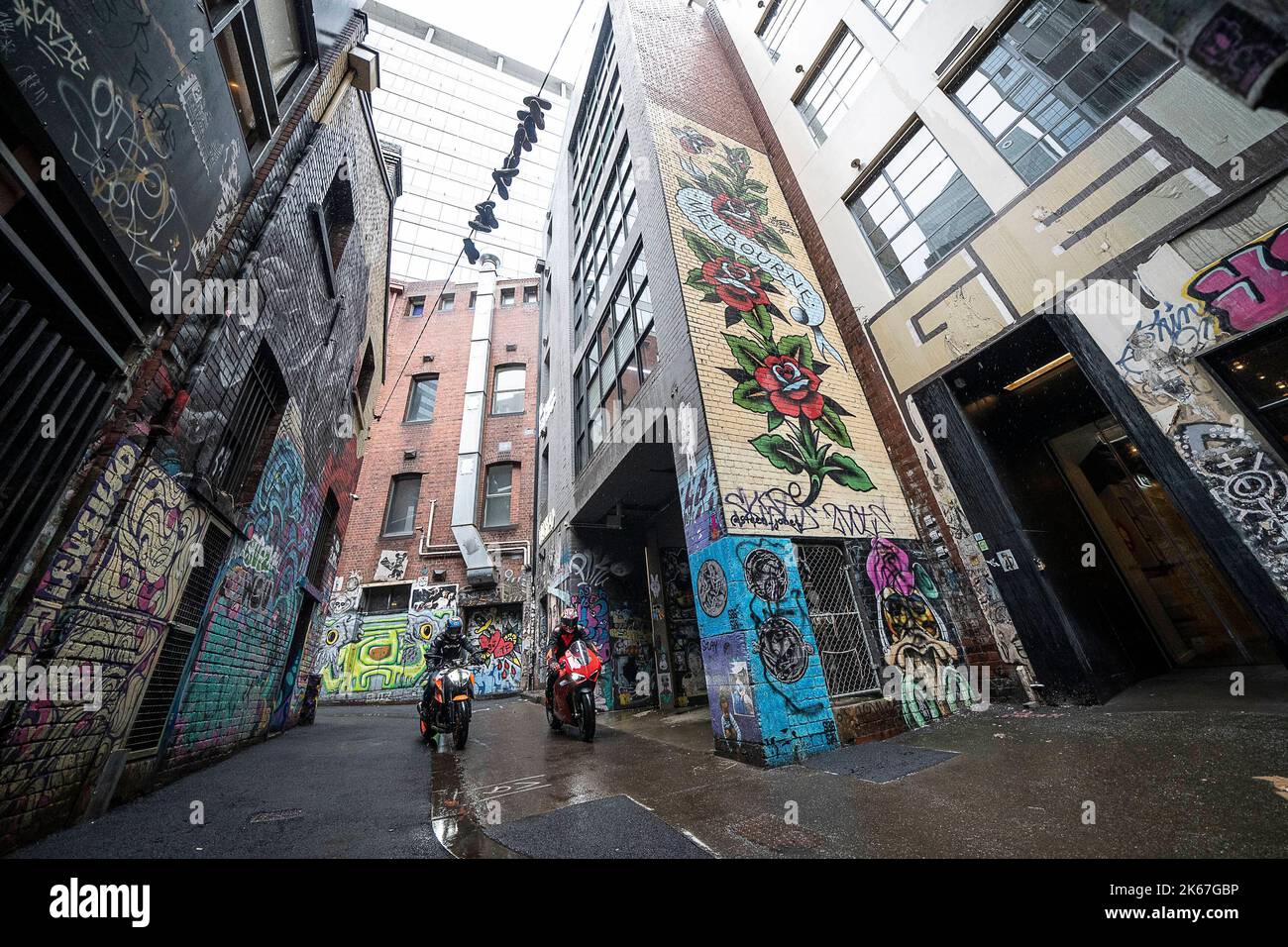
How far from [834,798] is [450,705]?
4669 millimetres

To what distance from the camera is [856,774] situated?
3.60 m

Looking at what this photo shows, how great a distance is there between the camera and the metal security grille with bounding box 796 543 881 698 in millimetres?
5059

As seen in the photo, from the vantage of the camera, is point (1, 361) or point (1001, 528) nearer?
point (1, 361)

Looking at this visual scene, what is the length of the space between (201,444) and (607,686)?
7.31 meters

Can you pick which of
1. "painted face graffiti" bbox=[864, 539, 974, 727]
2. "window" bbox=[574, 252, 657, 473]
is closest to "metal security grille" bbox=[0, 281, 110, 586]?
"window" bbox=[574, 252, 657, 473]

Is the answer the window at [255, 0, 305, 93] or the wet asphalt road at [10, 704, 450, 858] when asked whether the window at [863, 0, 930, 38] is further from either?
the wet asphalt road at [10, 704, 450, 858]

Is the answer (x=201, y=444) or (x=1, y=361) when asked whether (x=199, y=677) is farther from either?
(x=1, y=361)

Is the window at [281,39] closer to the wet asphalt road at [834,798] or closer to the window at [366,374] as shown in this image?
the window at [366,374]

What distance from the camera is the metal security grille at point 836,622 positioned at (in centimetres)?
506

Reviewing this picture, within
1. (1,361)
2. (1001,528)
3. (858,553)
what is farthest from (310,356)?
(1001,528)

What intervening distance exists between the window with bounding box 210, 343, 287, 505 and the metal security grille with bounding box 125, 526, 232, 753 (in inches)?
26.7

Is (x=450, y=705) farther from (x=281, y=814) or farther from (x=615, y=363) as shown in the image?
(x=615, y=363)

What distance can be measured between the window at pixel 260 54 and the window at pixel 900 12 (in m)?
8.48

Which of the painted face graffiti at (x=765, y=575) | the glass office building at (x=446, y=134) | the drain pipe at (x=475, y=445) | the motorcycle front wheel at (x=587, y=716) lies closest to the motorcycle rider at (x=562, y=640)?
the motorcycle front wheel at (x=587, y=716)
